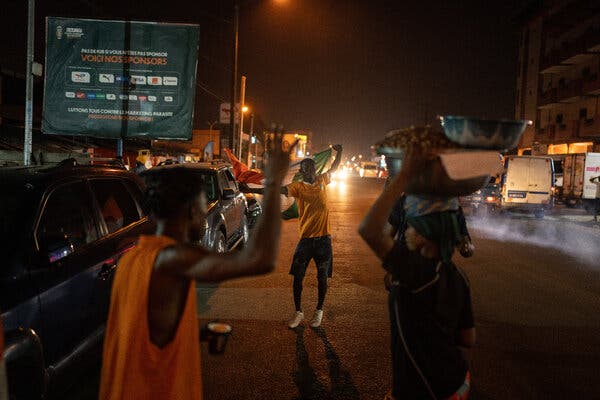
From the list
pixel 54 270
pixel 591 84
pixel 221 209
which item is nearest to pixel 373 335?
pixel 54 270

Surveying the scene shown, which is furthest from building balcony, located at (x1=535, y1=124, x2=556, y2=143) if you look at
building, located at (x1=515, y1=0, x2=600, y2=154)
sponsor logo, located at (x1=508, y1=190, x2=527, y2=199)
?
sponsor logo, located at (x1=508, y1=190, x2=527, y2=199)

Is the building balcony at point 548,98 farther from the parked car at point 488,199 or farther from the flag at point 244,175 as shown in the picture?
the flag at point 244,175

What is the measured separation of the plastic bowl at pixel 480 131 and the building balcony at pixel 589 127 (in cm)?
3716

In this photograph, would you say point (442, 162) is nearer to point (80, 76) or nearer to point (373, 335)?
point (373, 335)

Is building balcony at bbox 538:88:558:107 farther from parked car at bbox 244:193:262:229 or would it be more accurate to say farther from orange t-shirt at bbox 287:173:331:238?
orange t-shirt at bbox 287:173:331:238

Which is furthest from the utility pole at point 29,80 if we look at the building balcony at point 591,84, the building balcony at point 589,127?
the building balcony at point 591,84

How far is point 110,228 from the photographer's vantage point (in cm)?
448

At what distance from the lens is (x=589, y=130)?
35375 millimetres

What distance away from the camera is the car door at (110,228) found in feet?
12.5

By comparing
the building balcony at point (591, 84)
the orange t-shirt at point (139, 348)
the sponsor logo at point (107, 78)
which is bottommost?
the orange t-shirt at point (139, 348)

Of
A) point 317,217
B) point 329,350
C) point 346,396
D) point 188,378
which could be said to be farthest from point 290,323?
point 188,378

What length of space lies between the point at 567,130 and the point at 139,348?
143 ft

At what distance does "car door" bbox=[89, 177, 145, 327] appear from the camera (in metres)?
3.82

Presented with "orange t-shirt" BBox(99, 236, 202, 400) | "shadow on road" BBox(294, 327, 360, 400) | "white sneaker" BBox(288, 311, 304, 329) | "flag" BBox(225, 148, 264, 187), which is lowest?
"shadow on road" BBox(294, 327, 360, 400)
